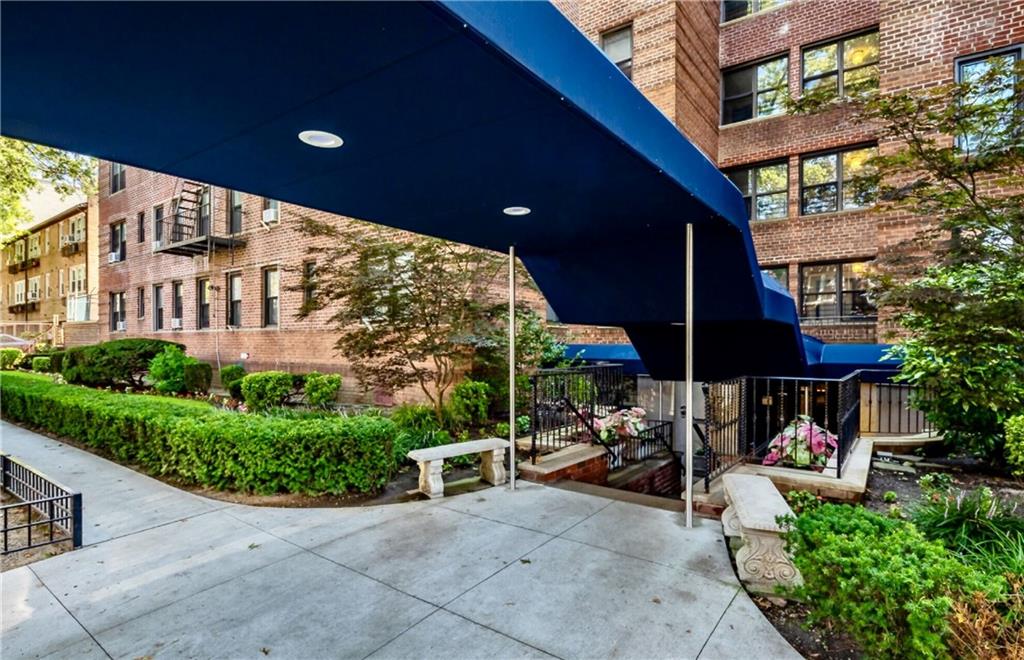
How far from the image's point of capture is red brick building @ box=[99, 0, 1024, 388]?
34.6ft

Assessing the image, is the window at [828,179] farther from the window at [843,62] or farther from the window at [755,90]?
the window at [755,90]

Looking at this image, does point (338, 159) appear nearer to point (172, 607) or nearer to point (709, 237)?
point (172, 607)

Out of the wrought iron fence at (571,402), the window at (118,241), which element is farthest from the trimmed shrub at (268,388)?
the window at (118,241)

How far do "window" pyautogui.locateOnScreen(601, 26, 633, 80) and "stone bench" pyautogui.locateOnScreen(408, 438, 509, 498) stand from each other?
10.6 meters

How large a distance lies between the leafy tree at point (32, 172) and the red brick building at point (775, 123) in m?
4.39

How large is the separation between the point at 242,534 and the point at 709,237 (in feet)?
17.9

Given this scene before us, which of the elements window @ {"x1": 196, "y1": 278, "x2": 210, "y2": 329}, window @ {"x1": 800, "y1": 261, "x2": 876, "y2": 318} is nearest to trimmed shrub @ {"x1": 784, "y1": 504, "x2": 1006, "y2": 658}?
window @ {"x1": 800, "y1": 261, "x2": 876, "y2": 318}

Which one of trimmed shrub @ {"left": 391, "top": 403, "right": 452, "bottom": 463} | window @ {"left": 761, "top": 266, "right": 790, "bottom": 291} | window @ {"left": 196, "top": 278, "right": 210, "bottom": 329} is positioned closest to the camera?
trimmed shrub @ {"left": 391, "top": 403, "right": 452, "bottom": 463}

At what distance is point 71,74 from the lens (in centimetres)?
226

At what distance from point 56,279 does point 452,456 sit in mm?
39135

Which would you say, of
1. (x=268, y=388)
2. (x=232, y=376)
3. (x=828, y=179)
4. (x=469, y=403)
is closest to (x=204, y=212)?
(x=232, y=376)

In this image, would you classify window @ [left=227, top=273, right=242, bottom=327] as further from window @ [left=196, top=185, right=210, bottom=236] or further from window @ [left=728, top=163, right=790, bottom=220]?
window @ [left=728, top=163, right=790, bottom=220]

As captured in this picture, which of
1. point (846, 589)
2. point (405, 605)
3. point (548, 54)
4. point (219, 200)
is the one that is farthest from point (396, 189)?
point (219, 200)

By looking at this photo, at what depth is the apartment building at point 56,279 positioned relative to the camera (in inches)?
1090
